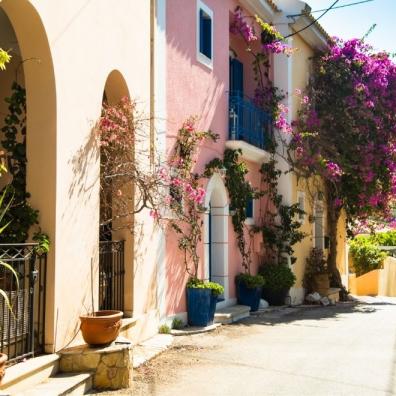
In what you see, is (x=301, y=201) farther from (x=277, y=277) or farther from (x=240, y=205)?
(x=240, y=205)

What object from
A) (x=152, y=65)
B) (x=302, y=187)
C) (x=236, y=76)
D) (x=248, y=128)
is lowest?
(x=302, y=187)

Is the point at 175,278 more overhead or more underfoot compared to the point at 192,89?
more underfoot

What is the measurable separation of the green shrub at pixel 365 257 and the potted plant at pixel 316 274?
7.92 m

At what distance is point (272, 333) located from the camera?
33.9 feet

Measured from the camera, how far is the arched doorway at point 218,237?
40.9 feet

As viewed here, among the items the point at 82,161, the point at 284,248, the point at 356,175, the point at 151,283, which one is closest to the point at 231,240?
the point at 284,248

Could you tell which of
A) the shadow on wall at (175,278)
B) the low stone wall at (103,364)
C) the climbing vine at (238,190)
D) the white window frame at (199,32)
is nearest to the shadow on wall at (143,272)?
the shadow on wall at (175,278)

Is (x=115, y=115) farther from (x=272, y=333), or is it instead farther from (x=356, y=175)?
(x=356, y=175)

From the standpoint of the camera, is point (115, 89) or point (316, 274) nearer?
point (115, 89)

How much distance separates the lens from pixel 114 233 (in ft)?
29.1

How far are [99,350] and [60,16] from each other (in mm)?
3869

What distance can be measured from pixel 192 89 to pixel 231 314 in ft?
14.7

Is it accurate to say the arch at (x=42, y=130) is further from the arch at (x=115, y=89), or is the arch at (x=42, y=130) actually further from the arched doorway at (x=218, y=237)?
the arched doorway at (x=218, y=237)

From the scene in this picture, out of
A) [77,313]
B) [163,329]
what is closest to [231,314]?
[163,329]
